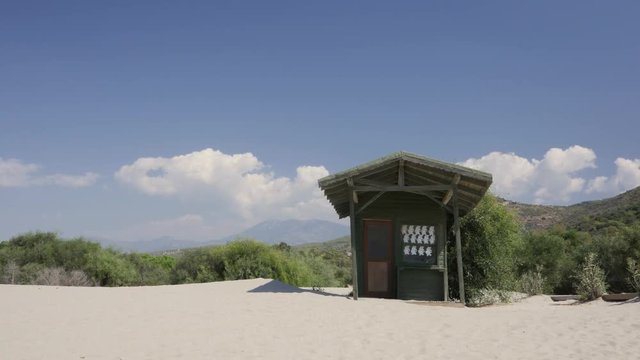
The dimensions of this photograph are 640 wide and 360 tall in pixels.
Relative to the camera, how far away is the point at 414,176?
1533cm

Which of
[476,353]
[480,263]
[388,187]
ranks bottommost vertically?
[476,353]

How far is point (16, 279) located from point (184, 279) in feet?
26.8

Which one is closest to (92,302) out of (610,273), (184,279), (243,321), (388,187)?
(243,321)

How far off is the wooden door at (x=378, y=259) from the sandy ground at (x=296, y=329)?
63.1 inches

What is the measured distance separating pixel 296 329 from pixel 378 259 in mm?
5872

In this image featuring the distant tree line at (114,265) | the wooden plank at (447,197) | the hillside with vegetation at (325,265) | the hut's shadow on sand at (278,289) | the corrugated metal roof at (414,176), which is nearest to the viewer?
the corrugated metal roof at (414,176)

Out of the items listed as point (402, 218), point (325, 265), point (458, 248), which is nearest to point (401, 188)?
point (402, 218)

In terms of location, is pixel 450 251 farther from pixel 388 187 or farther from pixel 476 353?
pixel 476 353

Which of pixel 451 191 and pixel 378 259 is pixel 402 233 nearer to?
pixel 378 259

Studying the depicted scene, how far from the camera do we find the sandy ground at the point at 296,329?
8.36m

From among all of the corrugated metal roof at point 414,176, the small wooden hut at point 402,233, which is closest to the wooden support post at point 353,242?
the small wooden hut at point 402,233

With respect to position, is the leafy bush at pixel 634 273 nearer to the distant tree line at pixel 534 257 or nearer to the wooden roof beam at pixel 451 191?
the distant tree line at pixel 534 257

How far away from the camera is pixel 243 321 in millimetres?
11164

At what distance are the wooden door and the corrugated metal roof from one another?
1.35m
